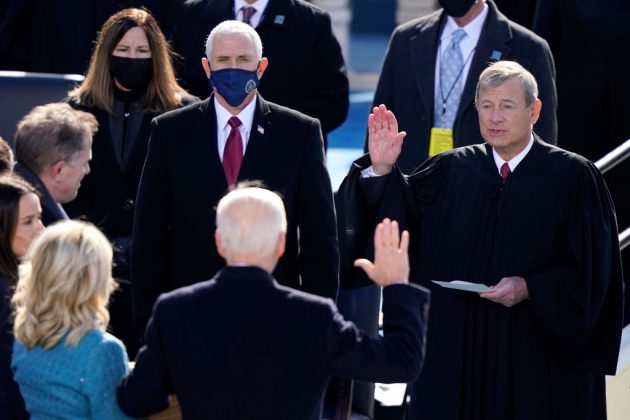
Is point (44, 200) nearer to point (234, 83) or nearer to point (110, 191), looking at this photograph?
point (234, 83)

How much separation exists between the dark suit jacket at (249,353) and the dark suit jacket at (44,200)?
1058mm

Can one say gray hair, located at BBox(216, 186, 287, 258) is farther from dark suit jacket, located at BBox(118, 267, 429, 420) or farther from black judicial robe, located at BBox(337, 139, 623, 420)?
black judicial robe, located at BBox(337, 139, 623, 420)

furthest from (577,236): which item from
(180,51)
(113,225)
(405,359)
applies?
(180,51)

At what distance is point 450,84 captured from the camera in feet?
21.9

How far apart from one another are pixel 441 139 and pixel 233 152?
1.69 meters

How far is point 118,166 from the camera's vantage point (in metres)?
5.85

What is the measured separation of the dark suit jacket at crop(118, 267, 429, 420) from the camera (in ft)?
11.9

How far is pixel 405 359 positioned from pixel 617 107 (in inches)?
161

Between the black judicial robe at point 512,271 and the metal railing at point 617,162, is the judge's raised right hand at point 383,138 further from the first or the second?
the metal railing at point 617,162

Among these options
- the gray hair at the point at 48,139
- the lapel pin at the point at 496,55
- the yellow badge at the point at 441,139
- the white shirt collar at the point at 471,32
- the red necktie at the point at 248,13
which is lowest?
the yellow badge at the point at 441,139

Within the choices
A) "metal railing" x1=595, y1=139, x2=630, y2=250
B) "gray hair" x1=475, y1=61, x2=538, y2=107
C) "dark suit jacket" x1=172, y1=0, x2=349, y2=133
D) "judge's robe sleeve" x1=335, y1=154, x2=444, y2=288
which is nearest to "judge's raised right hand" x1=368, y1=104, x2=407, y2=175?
"judge's robe sleeve" x1=335, y1=154, x2=444, y2=288

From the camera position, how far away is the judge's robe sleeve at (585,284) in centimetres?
502

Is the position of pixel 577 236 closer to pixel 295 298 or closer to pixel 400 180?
pixel 400 180

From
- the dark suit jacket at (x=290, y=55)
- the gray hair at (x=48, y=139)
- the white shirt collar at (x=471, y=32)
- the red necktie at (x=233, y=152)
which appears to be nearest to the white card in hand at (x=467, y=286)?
the red necktie at (x=233, y=152)
